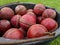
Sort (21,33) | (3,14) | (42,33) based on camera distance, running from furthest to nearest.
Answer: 1. (3,14)
2. (21,33)
3. (42,33)

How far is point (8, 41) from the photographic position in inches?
54.7

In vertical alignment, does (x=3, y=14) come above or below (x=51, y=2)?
above

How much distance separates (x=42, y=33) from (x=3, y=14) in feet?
1.77

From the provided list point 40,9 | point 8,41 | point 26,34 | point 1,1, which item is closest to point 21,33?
point 26,34

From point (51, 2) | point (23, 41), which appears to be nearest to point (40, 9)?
point (23, 41)

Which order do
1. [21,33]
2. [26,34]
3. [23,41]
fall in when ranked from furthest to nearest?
[26,34]
[21,33]
[23,41]

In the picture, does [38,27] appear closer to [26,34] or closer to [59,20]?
[26,34]

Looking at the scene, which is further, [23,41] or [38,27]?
[38,27]

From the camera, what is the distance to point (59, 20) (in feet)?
6.40

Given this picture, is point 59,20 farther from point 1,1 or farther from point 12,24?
point 1,1

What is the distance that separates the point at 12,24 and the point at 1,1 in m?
1.85

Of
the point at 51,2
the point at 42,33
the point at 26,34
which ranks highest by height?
the point at 42,33

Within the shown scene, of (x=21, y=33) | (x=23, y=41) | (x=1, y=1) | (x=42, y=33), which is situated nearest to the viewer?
(x=23, y=41)

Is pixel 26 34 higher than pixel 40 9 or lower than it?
lower
